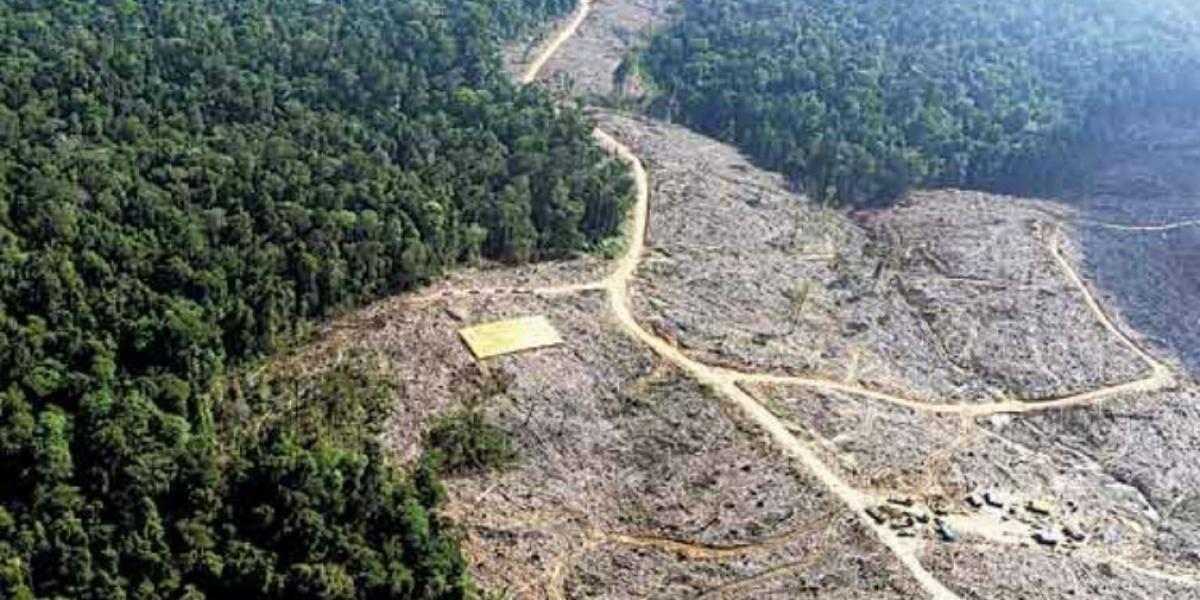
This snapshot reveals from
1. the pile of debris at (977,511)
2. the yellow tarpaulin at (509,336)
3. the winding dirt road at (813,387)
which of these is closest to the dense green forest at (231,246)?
the winding dirt road at (813,387)

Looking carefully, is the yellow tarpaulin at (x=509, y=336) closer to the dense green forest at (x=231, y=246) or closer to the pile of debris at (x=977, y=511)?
the dense green forest at (x=231, y=246)

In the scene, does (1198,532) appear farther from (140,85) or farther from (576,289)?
(140,85)

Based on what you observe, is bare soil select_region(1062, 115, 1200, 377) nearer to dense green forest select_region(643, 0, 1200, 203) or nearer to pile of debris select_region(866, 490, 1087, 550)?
dense green forest select_region(643, 0, 1200, 203)

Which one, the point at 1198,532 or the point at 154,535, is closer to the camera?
the point at 154,535

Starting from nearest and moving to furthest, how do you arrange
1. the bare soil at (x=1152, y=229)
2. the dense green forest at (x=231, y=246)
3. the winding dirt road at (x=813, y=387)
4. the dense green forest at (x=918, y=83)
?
1. the dense green forest at (x=231, y=246)
2. the winding dirt road at (x=813, y=387)
3. the bare soil at (x=1152, y=229)
4. the dense green forest at (x=918, y=83)

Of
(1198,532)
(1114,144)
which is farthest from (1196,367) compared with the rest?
(1114,144)

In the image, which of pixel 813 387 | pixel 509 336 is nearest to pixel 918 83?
pixel 813 387

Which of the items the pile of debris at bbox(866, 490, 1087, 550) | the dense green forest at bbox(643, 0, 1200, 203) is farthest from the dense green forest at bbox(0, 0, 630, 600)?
the pile of debris at bbox(866, 490, 1087, 550)
